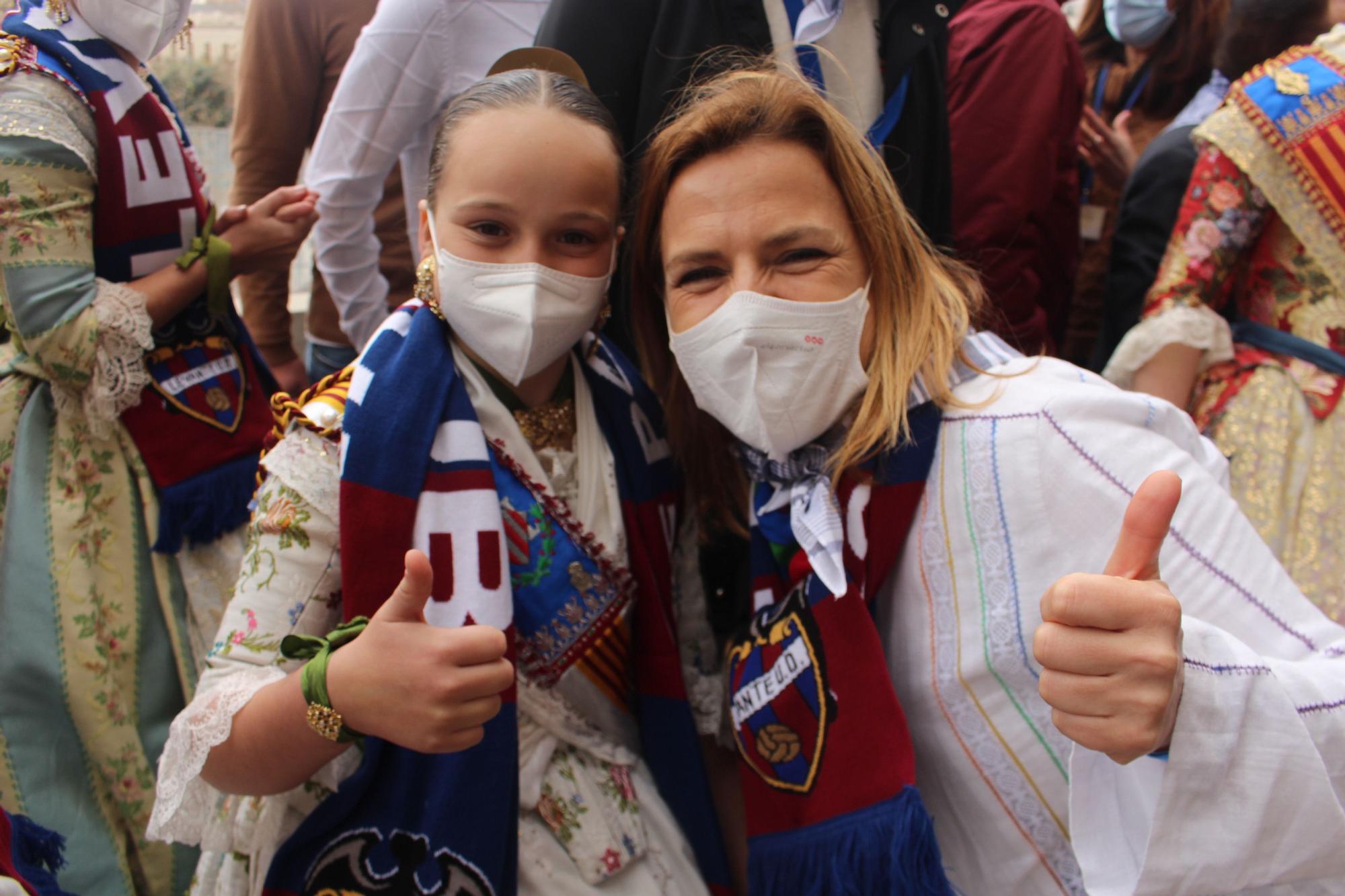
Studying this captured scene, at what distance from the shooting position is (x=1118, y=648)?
100 centimetres

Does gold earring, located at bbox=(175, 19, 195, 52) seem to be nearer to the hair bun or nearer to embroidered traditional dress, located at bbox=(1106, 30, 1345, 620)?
the hair bun

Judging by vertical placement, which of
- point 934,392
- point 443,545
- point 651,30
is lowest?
point 443,545

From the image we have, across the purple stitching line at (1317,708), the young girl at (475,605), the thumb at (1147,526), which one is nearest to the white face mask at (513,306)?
the young girl at (475,605)

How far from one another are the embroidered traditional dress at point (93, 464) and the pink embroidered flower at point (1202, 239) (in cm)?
205

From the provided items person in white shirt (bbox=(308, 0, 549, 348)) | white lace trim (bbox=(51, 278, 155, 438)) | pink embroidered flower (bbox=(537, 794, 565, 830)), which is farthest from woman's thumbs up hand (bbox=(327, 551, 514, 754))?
person in white shirt (bbox=(308, 0, 549, 348))

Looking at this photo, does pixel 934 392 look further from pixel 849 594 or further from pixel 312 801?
pixel 312 801

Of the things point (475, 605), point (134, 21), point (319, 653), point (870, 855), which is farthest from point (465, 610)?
point (134, 21)

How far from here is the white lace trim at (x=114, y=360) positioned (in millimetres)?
1880

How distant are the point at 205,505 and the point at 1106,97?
10.5 feet

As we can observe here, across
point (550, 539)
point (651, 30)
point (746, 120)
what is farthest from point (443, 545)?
point (651, 30)

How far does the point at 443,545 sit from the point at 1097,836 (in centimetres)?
94

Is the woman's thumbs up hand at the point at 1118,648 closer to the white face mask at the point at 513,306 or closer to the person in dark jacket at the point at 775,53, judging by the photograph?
the white face mask at the point at 513,306

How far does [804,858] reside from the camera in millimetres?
1435

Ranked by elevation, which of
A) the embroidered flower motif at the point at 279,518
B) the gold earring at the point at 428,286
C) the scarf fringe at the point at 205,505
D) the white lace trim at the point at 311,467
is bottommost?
the scarf fringe at the point at 205,505
